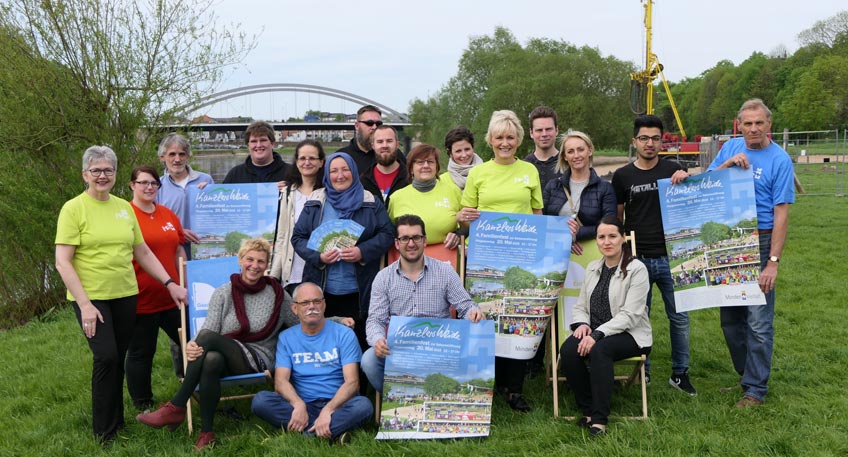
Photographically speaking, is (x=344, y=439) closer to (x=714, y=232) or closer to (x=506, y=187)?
(x=506, y=187)

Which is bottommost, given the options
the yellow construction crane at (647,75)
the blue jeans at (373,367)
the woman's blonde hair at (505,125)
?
the blue jeans at (373,367)

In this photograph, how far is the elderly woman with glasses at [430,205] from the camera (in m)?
4.98

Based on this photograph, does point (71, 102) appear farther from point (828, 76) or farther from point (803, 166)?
point (828, 76)

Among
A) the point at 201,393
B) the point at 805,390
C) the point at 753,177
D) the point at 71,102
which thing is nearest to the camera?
the point at 201,393

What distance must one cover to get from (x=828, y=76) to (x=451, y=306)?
195 ft

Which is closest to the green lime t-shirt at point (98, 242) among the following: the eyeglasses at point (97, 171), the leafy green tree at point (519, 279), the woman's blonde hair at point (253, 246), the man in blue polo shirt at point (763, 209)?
the eyeglasses at point (97, 171)

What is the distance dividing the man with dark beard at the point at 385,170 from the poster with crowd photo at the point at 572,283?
4.88 ft

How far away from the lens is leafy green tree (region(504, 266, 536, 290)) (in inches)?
193

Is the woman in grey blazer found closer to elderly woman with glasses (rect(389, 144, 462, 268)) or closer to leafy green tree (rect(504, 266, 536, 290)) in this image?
leafy green tree (rect(504, 266, 536, 290))

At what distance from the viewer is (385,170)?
5.55 meters

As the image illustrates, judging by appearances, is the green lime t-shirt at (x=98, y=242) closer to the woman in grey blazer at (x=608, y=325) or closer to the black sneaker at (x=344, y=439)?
the black sneaker at (x=344, y=439)

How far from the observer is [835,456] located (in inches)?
151

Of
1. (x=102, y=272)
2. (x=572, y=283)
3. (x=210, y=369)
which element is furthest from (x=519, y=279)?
(x=102, y=272)

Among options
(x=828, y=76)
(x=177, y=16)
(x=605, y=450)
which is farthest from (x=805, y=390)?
(x=828, y=76)
